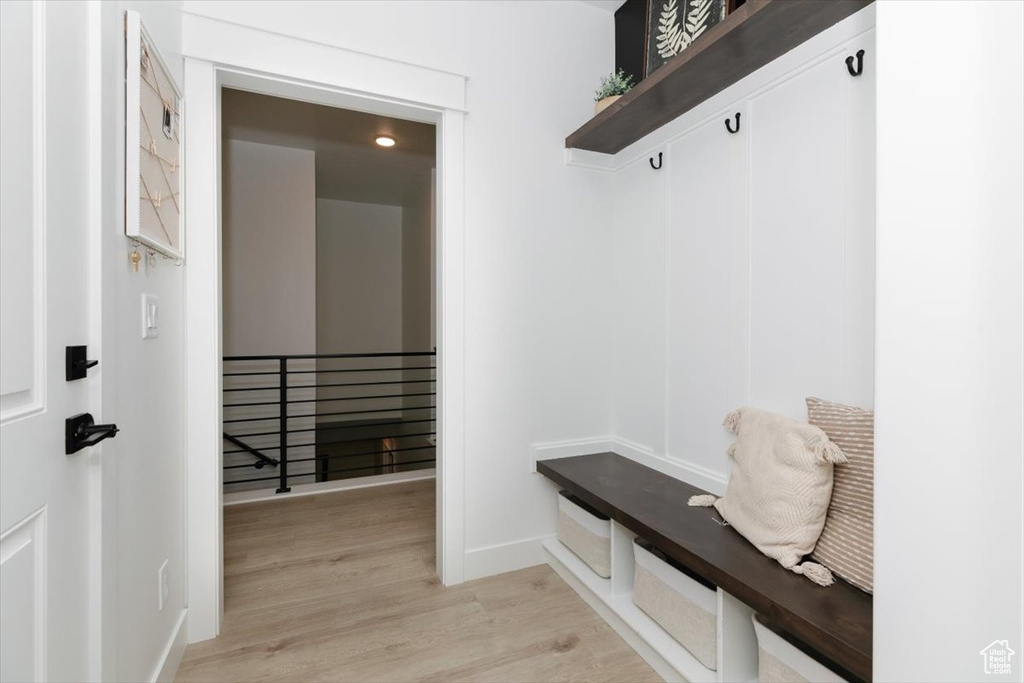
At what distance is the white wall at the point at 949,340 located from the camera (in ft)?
2.25

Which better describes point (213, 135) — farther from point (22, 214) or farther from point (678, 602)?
point (678, 602)

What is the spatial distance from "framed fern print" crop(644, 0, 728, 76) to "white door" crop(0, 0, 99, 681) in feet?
5.74

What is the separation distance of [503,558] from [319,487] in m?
1.60

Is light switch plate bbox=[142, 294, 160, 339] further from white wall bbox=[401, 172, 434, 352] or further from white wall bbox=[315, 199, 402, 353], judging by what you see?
white wall bbox=[315, 199, 402, 353]

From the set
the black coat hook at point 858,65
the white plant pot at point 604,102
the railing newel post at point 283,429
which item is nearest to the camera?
the black coat hook at point 858,65

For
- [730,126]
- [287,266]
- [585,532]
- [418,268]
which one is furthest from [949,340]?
[418,268]

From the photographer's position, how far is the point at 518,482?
2316 mm

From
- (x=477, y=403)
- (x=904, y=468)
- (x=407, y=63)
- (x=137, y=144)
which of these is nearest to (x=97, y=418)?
(x=137, y=144)

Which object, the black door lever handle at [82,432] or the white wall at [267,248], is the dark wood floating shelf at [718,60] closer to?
the black door lever handle at [82,432]

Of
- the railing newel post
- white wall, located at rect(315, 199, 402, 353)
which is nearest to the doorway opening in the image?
the railing newel post

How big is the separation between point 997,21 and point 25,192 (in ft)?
5.02

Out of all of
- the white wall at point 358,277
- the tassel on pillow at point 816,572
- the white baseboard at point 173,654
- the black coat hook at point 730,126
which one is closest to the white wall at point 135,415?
the white baseboard at point 173,654

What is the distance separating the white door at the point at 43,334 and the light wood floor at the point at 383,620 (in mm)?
790

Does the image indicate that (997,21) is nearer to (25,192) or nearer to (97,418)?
(25,192)
